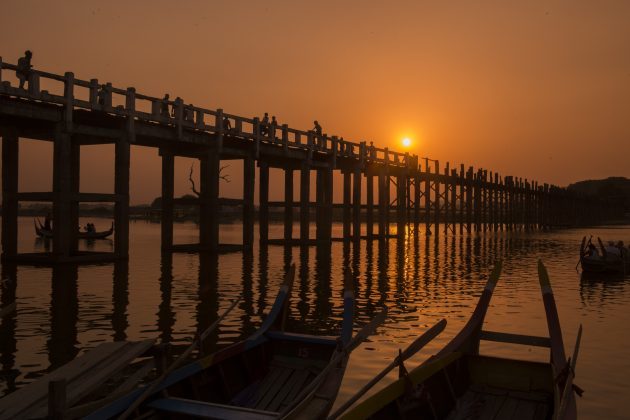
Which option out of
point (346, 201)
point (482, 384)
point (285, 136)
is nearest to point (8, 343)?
point (482, 384)

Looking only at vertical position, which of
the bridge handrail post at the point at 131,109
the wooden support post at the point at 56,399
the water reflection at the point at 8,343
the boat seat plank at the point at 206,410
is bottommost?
the water reflection at the point at 8,343

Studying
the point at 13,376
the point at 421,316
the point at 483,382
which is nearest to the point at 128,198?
the point at 421,316

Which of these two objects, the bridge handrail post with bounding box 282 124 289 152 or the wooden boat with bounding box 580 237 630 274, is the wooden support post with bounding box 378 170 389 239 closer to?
the bridge handrail post with bounding box 282 124 289 152

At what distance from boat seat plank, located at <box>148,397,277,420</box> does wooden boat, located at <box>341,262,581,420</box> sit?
130 cm

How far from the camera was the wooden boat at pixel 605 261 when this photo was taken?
894 inches

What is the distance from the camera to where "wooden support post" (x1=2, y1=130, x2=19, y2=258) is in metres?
23.6

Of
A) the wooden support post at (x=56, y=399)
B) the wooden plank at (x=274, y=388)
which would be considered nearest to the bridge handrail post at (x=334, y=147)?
the wooden plank at (x=274, y=388)

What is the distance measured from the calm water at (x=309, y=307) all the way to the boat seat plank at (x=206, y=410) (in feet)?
7.57

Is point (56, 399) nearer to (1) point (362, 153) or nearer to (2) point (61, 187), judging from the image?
(2) point (61, 187)

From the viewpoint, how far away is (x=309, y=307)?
14727 mm

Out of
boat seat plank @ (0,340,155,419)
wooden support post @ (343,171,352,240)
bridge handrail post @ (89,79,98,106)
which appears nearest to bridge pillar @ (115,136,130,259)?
bridge handrail post @ (89,79,98,106)

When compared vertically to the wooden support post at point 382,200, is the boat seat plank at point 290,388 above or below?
below

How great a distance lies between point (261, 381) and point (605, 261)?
18665mm

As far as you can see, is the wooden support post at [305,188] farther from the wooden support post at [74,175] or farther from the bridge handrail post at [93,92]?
Answer: the bridge handrail post at [93,92]
